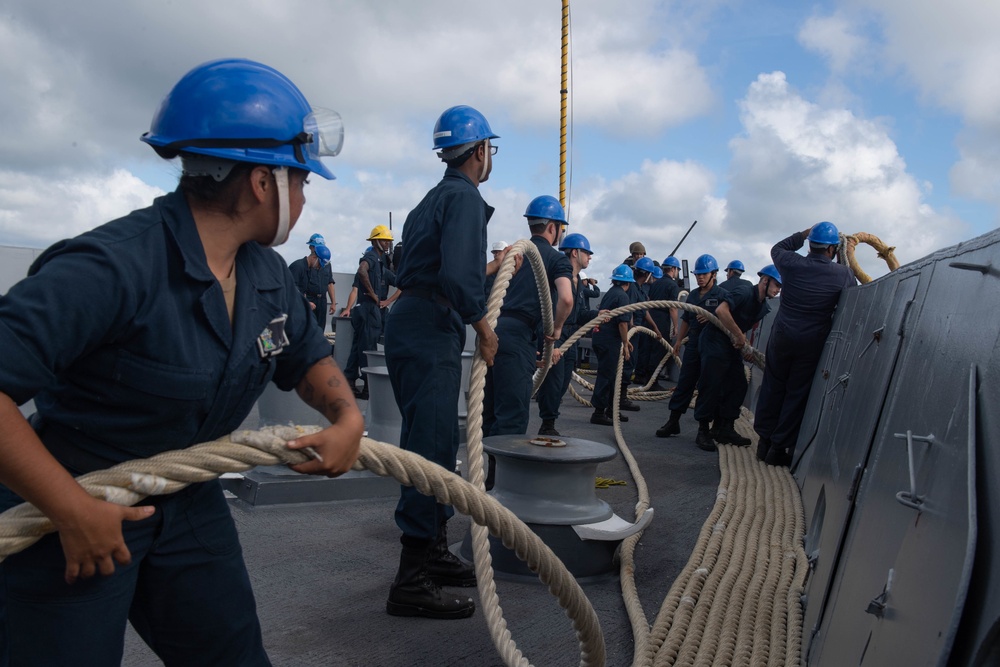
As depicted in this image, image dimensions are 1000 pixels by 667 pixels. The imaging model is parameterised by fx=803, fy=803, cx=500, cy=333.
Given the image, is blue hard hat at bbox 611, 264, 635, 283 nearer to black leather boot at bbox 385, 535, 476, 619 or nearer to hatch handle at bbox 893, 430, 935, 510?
black leather boot at bbox 385, 535, 476, 619

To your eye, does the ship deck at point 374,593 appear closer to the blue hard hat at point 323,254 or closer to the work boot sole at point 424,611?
the work boot sole at point 424,611

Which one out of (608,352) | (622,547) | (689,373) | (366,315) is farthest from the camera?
(366,315)

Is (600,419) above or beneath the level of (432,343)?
beneath

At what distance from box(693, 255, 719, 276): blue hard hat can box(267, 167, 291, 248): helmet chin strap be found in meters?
8.25

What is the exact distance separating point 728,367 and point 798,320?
5.04 feet

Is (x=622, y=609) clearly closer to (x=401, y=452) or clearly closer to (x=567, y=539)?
(x=567, y=539)

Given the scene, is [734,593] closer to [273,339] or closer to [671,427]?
[273,339]

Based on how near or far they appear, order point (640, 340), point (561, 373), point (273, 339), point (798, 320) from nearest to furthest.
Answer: point (273, 339) < point (798, 320) < point (561, 373) < point (640, 340)

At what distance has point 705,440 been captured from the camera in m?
8.02

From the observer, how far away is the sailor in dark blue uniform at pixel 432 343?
134 inches

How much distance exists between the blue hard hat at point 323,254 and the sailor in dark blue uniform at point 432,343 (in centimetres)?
1044

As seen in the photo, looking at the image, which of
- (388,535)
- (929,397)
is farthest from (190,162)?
(388,535)

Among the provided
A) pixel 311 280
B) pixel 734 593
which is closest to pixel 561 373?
pixel 734 593

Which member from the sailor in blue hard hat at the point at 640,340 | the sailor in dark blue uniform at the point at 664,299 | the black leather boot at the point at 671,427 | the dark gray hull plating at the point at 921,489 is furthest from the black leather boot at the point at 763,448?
the sailor in dark blue uniform at the point at 664,299
